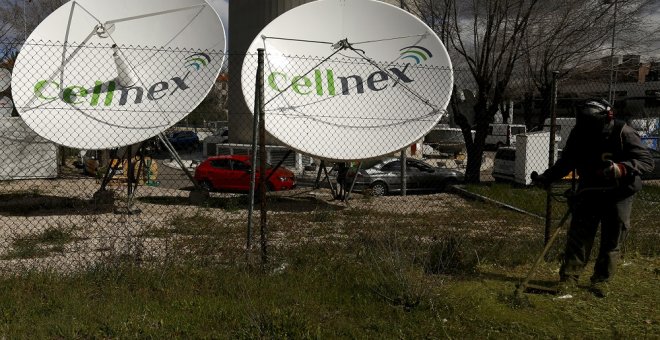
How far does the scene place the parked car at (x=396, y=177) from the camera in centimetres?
1872


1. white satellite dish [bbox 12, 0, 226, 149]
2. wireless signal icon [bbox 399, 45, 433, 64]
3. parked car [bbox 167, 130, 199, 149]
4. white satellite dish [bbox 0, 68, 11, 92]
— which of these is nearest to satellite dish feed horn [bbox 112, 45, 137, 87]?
white satellite dish [bbox 12, 0, 226, 149]

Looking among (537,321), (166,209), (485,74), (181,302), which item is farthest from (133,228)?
(485,74)

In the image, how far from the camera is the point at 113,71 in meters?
11.8

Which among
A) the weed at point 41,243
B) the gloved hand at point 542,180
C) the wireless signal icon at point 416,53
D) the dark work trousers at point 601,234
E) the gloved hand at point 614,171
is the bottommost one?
the weed at point 41,243

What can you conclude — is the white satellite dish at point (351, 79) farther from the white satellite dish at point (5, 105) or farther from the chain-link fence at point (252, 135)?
the white satellite dish at point (5, 105)

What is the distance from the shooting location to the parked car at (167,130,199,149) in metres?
40.1

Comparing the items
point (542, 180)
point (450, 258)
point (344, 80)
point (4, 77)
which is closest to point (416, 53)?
point (344, 80)

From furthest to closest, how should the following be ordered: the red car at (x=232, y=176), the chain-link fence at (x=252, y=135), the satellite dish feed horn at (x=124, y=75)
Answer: the red car at (x=232, y=176) < the satellite dish feed horn at (x=124, y=75) < the chain-link fence at (x=252, y=135)

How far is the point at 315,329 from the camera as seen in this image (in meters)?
4.34

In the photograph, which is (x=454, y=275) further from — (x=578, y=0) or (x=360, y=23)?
(x=578, y=0)

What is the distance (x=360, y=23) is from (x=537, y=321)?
27.8 feet

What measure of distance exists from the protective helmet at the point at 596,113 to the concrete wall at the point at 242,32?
2185cm

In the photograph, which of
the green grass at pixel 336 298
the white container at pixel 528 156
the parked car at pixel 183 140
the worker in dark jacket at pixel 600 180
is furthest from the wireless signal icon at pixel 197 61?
the parked car at pixel 183 140

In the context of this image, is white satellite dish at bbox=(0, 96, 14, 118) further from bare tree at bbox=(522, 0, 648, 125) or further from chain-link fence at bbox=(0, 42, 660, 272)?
bare tree at bbox=(522, 0, 648, 125)
